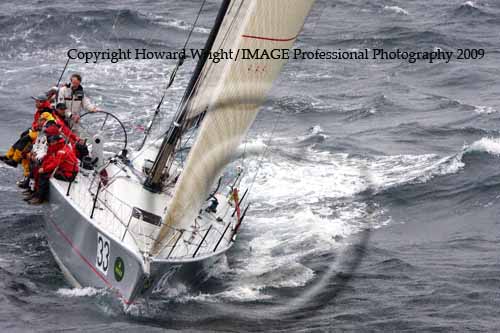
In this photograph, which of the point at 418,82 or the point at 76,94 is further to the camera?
the point at 418,82

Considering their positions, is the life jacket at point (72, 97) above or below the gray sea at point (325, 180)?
above

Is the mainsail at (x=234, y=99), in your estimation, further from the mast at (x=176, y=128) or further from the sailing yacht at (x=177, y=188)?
the mast at (x=176, y=128)

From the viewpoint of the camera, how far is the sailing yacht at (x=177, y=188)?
1252 centimetres

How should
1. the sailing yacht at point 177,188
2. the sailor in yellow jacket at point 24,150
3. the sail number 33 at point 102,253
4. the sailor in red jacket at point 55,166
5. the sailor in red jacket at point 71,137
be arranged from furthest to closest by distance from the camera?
1. the sailor in red jacket at point 71,137
2. the sailor in yellow jacket at point 24,150
3. the sailor in red jacket at point 55,166
4. the sail number 33 at point 102,253
5. the sailing yacht at point 177,188

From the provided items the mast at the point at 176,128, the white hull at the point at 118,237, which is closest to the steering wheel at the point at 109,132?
the mast at the point at 176,128

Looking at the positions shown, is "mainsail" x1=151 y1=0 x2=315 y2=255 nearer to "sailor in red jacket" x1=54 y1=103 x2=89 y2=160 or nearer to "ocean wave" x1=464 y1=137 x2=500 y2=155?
"sailor in red jacket" x1=54 y1=103 x2=89 y2=160

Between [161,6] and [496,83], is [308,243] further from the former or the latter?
[161,6]

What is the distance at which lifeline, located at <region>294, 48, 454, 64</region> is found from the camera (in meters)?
30.8

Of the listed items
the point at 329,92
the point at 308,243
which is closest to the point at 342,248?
the point at 308,243

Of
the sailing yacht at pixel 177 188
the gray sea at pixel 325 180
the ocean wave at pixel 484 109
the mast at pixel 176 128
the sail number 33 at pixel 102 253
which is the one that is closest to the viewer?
the sailing yacht at pixel 177 188

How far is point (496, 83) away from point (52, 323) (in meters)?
18.5

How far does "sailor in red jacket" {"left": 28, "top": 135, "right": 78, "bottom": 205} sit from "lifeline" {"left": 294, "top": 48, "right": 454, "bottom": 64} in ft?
51.9

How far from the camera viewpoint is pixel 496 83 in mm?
28172

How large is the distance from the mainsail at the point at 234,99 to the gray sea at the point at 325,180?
1.95m
